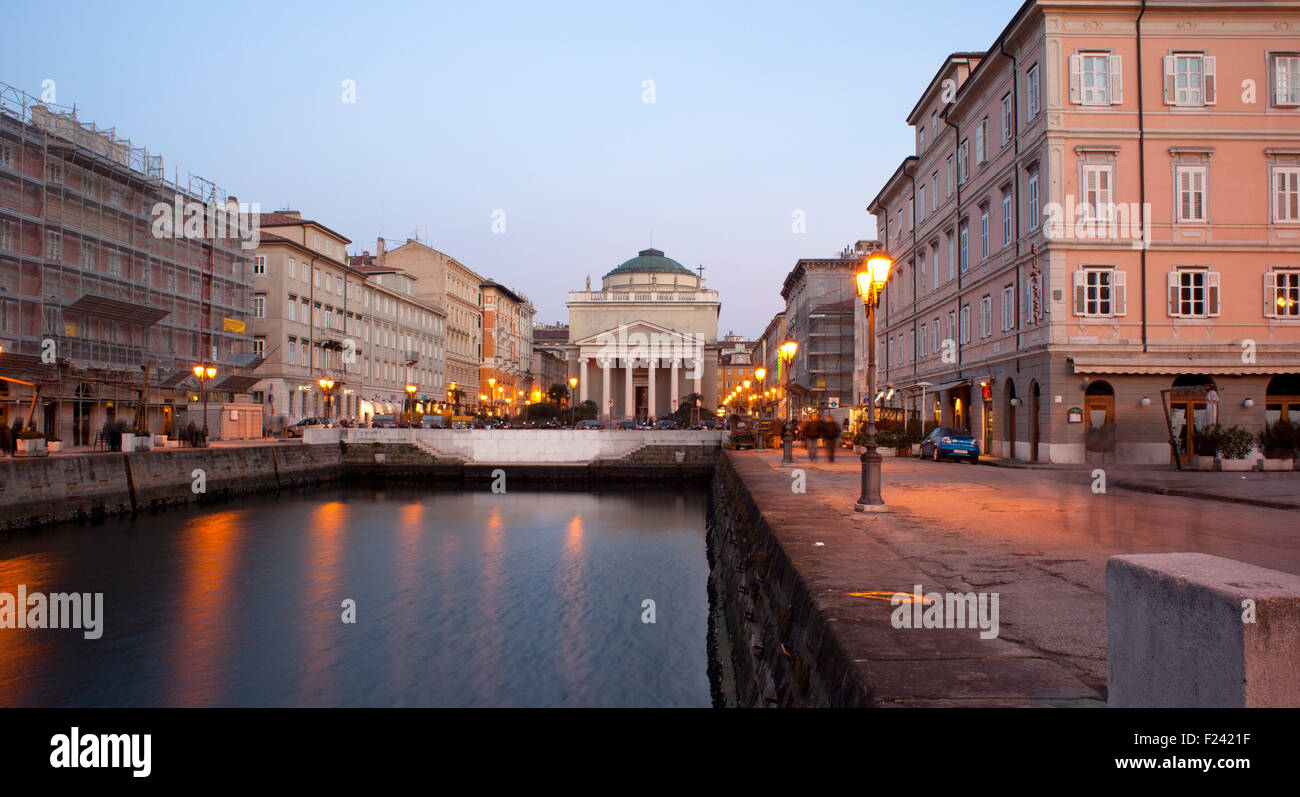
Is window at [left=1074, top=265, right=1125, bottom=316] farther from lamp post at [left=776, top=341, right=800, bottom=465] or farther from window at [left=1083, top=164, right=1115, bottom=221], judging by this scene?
lamp post at [left=776, top=341, right=800, bottom=465]

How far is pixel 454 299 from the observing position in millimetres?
100062

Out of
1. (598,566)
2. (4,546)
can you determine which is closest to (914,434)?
(598,566)

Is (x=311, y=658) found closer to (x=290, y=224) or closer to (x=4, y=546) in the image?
(x=4, y=546)

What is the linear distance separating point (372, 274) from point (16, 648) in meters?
71.4

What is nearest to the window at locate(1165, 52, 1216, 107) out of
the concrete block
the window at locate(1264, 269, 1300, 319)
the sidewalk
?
the window at locate(1264, 269, 1300, 319)

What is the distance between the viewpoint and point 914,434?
40.8 metres

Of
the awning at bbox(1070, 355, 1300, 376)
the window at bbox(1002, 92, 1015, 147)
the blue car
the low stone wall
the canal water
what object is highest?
the window at bbox(1002, 92, 1015, 147)

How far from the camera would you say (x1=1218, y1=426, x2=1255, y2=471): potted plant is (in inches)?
996

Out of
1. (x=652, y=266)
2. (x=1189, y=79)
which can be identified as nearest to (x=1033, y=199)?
(x=1189, y=79)

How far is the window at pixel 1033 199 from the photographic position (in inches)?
1179

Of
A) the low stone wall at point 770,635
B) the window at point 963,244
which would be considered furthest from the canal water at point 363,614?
the window at point 963,244

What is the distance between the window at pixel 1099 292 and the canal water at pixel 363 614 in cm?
1571

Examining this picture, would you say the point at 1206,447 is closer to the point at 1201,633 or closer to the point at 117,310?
the point at 1201,633

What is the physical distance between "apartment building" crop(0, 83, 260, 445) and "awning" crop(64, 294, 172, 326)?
2.6 inches
